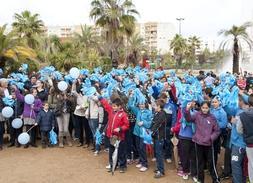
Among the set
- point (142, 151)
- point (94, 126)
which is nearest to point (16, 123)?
point (94, 126)

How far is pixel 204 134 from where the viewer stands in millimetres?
6191

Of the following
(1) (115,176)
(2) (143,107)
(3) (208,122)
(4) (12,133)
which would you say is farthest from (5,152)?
(3) (208,122)

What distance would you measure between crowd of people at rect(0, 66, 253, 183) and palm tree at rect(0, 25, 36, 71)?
5887mm

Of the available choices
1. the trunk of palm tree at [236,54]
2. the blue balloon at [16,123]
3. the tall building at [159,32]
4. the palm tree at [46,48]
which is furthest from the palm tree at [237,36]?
the tall building at [159,32]

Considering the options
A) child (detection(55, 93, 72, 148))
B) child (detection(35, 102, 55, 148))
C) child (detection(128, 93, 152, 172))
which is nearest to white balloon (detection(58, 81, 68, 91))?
child (detection(55, 93, 72, 148))

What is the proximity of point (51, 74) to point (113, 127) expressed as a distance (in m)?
3.59

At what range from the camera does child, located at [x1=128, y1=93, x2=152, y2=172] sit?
23.7 feet

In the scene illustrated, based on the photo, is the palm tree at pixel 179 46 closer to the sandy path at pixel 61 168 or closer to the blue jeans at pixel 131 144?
the sandy path at pixel 61 168

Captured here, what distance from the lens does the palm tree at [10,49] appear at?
1559 centimetres

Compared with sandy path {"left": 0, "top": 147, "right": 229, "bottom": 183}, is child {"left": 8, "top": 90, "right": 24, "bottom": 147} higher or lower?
higher

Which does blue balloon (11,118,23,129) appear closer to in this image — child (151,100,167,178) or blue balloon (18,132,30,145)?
blue balloon (18,132,30,145)

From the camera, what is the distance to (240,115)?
5.31 m

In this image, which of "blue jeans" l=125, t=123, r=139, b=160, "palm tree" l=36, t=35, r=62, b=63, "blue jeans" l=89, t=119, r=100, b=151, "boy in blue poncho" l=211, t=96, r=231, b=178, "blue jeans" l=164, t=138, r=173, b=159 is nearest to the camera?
"boy in blue poncho" l=211, t=96, r=231, b=178

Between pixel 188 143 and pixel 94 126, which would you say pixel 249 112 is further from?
pixel 94 126
